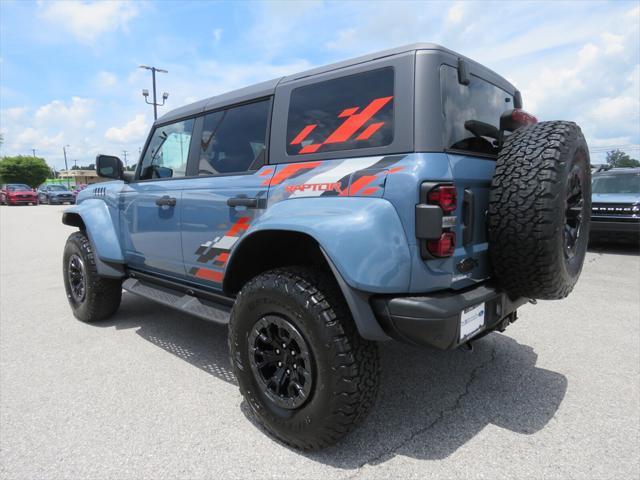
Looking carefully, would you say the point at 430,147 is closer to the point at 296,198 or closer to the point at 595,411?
the point at 296,198

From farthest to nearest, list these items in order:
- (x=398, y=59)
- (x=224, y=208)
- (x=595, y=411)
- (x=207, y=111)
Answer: (x=207, y=111), (x=224, y=208), (x=595, y=411), (x=398, y=59)

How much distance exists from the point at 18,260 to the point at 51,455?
7110mm

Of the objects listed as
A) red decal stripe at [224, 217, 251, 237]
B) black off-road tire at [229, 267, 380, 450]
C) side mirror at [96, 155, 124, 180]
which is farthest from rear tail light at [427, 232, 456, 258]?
side mirror at [96, 155, 124, 180]

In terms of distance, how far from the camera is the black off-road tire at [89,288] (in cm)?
402

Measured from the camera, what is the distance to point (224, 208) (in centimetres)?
274

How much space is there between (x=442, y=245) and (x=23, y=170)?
67.7 metres

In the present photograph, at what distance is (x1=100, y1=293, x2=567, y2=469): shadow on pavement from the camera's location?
2227 mm

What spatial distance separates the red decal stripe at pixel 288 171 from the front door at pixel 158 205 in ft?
3.33

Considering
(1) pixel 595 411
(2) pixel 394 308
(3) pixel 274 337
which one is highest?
(2) pixel 394 308

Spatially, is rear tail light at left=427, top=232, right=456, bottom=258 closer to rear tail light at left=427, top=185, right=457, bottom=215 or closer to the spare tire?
rear tail light at left=427, top=185, right=457, bottom=215

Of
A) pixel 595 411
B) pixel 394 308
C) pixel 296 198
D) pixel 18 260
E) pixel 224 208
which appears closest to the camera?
pixel 394 308

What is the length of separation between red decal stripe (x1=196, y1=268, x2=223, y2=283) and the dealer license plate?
1615 millimetres

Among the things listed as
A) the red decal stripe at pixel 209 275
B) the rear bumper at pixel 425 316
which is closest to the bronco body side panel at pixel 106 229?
the red decal stripe at pixel 209 275

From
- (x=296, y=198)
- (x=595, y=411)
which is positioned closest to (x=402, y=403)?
(x=595, y=411)
